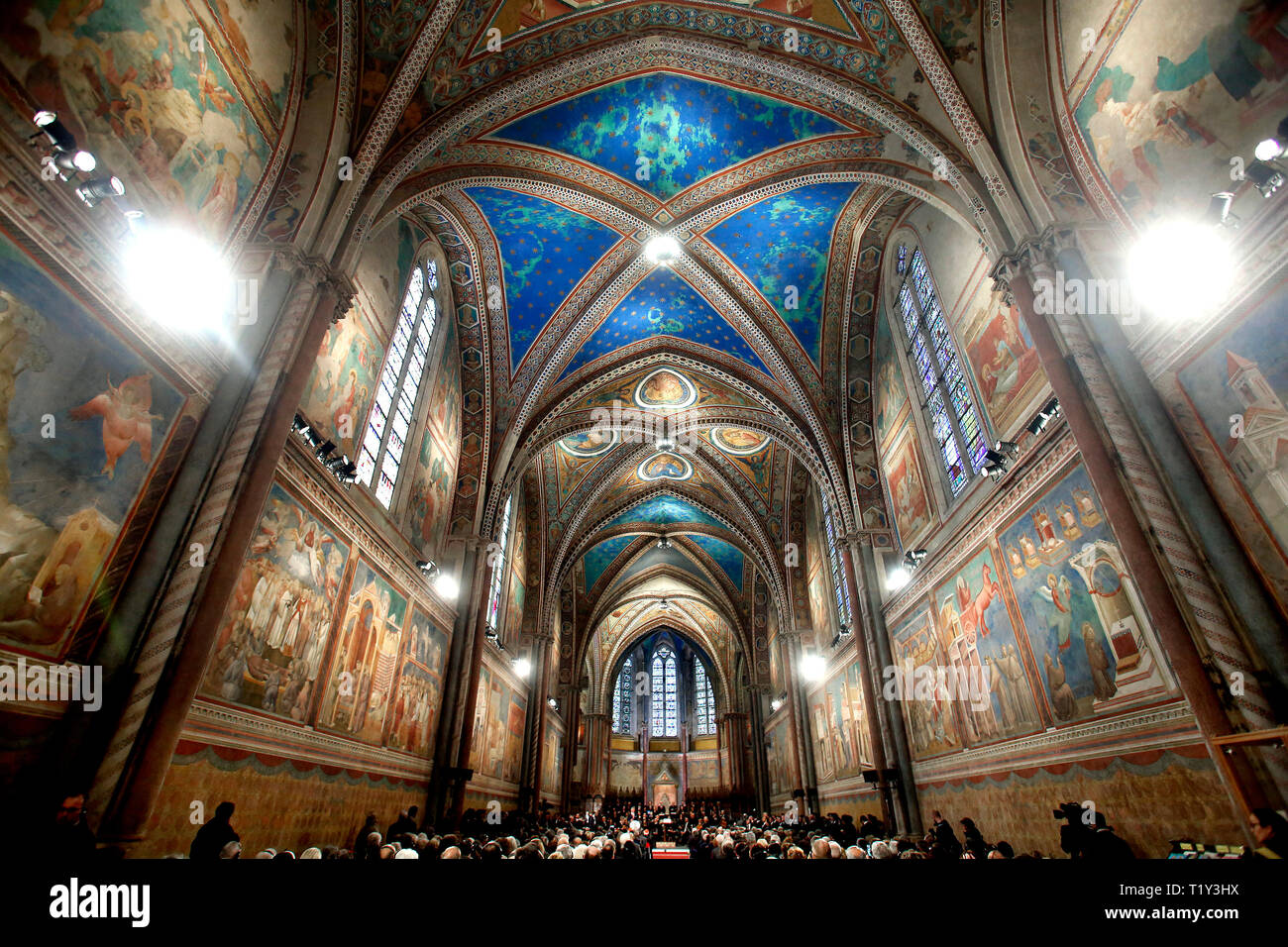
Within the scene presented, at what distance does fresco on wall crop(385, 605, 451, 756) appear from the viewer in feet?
37.6

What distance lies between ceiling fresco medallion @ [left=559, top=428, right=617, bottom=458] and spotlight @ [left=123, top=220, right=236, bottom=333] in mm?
14906

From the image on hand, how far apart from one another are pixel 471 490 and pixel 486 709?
683cm

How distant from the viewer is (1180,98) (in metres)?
6.50

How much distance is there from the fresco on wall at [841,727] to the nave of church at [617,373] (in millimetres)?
210

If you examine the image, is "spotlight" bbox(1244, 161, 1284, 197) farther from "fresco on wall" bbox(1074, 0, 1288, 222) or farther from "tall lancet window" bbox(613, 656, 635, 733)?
"tall lancet window" bbox(613, 656, 635, 733)

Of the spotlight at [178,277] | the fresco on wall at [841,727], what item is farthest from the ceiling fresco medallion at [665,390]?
the spotlight at [178,277]

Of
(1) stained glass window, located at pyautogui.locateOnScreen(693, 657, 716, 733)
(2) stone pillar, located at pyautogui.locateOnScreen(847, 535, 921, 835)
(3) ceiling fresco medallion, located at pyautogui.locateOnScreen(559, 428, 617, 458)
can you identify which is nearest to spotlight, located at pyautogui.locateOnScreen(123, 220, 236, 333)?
(2) stone pillar, located at pyautogui.locateOnScreen(847, 535, 921, 835)

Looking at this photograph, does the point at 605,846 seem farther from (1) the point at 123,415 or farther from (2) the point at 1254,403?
(2) the point at 1254,403

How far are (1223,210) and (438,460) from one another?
1397 cm

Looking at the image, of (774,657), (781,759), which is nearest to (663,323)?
(774,657)

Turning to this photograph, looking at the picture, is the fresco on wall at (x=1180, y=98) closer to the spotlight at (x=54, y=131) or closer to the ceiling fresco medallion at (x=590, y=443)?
the spotlight at (x=54, y=131)
